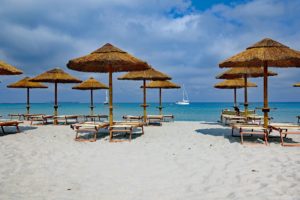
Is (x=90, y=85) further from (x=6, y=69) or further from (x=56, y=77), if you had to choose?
(x=6, y=69)

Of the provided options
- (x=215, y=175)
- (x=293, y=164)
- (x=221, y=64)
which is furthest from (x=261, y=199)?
(x=221, y=64)

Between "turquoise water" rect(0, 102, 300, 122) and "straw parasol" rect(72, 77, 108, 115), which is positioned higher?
"straw parasol" rect(72, 77, 108, 115)

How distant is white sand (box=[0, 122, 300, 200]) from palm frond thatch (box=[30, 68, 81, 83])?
18.3 ft

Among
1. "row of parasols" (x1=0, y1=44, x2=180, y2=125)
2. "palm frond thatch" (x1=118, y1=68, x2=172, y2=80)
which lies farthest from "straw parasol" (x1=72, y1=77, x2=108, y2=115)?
"palm frond thatch" (x1=118, y1=68, x2=172, y2=80)

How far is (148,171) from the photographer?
455 centimetres

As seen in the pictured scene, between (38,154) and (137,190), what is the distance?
3133 millimetres

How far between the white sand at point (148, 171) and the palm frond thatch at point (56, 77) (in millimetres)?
5566

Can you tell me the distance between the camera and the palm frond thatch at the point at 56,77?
486 inches

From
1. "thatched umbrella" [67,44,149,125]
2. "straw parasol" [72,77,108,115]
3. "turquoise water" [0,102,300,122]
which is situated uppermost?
"thatched umbrella" [67,44,149,125]

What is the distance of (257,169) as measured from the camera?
458 centimetres

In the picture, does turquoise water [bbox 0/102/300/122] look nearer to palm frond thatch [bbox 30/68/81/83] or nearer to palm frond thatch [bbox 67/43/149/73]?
palm frond thatch [bbox 30/68/81/83]

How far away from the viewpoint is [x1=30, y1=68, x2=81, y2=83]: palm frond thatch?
1234cm

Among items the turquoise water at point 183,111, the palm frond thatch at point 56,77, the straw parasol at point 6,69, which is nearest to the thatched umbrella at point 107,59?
the straw parasol at point 6,69

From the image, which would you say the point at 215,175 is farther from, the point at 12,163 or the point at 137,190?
the point at 12,163
